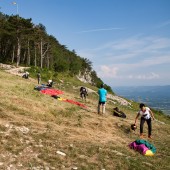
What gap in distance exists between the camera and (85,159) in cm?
1118

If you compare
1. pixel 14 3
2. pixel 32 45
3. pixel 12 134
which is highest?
pixel 14 3

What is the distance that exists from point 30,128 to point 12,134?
5.01ft

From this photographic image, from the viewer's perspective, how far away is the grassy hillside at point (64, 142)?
10642mm

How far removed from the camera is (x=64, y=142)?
41.9 feet

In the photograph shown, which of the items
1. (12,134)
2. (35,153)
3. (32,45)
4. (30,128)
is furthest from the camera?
(32,45)

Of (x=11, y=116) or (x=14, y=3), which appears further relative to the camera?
(x=14, y=3)

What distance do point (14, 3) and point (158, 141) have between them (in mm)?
54043

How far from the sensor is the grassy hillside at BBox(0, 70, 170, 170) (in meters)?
10.6

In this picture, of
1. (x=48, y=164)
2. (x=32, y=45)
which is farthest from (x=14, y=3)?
(x=48, y=164)

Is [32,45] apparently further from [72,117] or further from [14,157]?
[14,157]

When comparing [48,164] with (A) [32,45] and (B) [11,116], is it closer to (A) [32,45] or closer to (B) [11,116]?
(B) [11,116]

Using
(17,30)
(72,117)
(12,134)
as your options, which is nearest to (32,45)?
(17,30)

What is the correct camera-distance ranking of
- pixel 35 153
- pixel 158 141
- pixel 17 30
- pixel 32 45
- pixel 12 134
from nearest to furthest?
pixel 35 153, pixel 12 134, pixel 158 141, pixel 17 30, pixel 32 45

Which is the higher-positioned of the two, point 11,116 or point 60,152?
point 11,116
